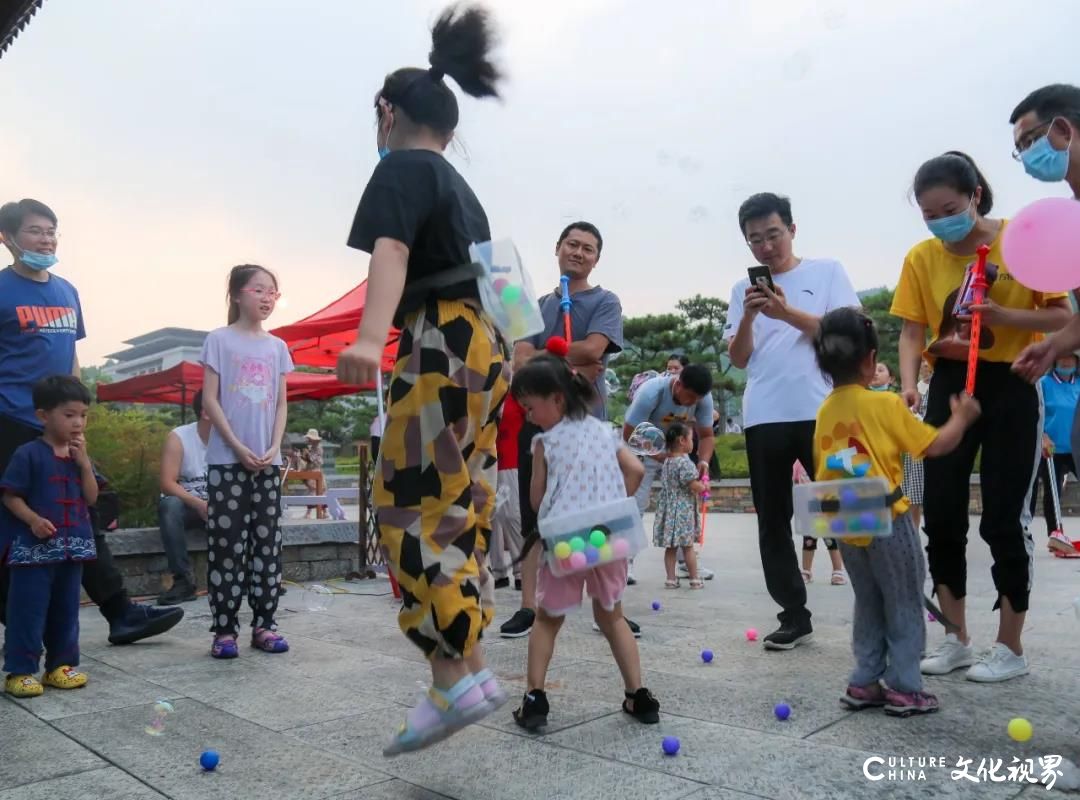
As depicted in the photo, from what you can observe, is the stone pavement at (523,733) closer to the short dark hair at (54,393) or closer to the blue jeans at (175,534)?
the short dark hair at (54,393)

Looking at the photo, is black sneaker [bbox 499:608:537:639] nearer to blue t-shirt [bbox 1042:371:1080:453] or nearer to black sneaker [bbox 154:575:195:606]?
black sneaker [bbox 154:575:195:606]

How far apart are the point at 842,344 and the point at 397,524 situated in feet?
5.03

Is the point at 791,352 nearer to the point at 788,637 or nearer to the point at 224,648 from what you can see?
the point at 788,637

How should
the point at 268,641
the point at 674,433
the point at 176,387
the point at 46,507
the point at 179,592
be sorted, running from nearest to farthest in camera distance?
the point at 46,507 → the point at 268,641 → the point at 179,592 → the point at 674,433 → the point at 176,387

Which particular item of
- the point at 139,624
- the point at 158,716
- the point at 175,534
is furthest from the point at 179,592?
the point at 158,716

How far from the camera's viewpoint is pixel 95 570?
3855 millimetres

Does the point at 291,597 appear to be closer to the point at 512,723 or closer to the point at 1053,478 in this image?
the point at 512,723

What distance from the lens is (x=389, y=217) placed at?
2.10 m

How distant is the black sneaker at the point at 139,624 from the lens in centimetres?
392

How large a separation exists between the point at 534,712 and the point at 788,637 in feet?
4.78

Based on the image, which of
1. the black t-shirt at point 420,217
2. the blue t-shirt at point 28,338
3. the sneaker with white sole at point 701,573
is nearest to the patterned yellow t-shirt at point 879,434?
the black t-shirt at point 420,217

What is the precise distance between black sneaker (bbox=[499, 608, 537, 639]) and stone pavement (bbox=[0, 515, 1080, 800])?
111 millimetres

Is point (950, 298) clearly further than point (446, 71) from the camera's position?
Yes

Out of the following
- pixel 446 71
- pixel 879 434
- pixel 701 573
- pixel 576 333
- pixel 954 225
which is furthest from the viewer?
pixel 701 573
